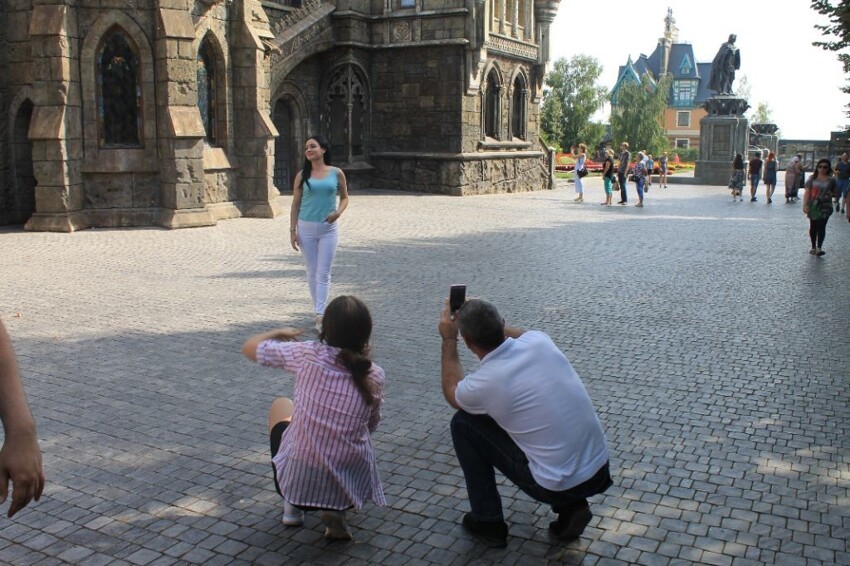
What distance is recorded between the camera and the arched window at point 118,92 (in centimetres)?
1655

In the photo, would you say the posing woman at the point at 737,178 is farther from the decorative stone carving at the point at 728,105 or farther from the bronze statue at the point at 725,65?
the bronze statue at the point at 725,65

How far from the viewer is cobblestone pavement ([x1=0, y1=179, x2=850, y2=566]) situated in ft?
13.7

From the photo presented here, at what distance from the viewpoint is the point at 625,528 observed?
14.0 ft

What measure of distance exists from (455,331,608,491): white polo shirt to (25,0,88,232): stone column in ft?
45.8

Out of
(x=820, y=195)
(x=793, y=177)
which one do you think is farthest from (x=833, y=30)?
(x=793, y=177)

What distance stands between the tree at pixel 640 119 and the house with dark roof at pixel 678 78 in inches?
1538

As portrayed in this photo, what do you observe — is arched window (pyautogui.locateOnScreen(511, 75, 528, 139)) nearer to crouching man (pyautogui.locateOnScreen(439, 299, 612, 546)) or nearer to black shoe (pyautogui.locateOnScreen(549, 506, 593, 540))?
crouching man (pyautogui.locateOnScreen(439, 299, 612, 546))

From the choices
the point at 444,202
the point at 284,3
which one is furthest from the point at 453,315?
the point at 284,3

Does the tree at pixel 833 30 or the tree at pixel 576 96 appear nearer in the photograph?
the tree at pixel 833 30

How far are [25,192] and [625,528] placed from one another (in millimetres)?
16704

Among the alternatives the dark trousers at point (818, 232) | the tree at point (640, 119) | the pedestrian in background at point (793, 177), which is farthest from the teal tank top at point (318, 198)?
the tree at point (640, 119)

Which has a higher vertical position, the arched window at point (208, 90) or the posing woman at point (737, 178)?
the arched window at point (208, 90)

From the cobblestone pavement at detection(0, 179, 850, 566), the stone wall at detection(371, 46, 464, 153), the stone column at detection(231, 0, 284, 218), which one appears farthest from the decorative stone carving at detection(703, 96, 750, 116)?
the cobblestone pavement at detection(0, 179, 850, 566)

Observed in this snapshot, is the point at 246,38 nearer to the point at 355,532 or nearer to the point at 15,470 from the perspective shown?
the point at 355,532
